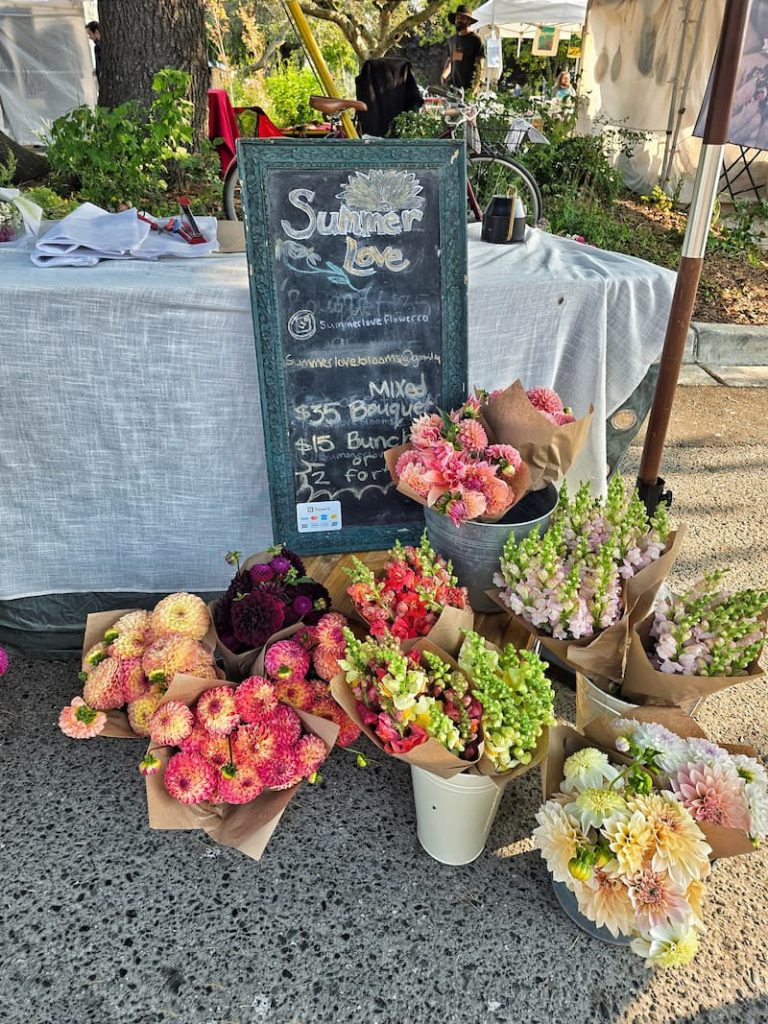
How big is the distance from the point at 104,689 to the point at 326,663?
516 mm

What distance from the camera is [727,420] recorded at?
3.93 meters

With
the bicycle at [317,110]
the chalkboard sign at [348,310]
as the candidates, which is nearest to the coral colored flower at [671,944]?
the chalkboard sign at [348,310]

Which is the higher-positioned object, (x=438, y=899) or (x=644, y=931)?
(x=644, y=931)

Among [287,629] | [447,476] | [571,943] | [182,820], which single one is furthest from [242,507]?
[571,943]

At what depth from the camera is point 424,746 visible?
1240 mm

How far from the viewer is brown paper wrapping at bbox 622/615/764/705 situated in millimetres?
1397

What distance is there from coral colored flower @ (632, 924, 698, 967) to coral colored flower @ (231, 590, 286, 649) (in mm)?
953

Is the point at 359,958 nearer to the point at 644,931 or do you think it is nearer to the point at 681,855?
the point at 644,931

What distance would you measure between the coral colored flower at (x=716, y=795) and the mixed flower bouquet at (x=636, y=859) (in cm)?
3

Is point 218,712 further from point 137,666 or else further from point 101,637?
point 101,637

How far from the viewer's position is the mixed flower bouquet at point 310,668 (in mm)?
1570

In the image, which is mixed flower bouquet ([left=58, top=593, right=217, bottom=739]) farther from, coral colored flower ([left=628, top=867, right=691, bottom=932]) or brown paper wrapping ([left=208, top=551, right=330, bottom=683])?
coral colored flower ([left=628, top=867, right=691, bottom=932])

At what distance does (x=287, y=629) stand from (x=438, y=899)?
0.67m

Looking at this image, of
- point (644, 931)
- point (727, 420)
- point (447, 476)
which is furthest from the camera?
point (727, 420)
